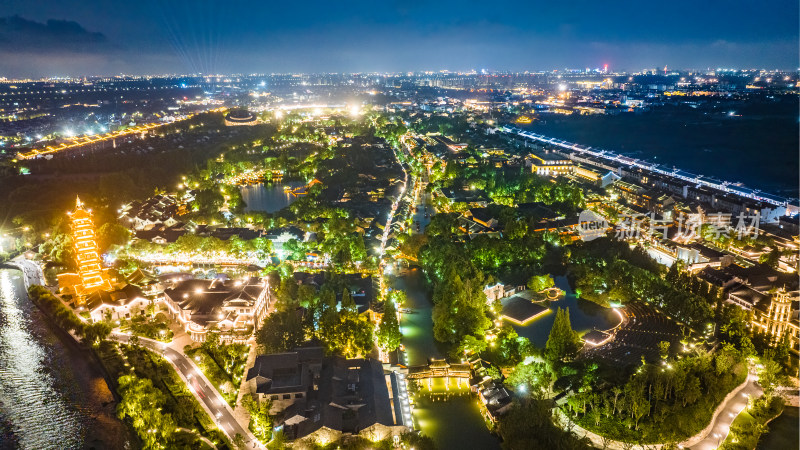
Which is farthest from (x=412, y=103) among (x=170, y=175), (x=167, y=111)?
(x=170, y=175)

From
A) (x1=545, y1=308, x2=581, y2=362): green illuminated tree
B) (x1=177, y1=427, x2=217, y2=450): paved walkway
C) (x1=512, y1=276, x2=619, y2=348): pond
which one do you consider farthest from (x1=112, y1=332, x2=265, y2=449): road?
(x1=512, y1=276, x2=619, y2=348): pond

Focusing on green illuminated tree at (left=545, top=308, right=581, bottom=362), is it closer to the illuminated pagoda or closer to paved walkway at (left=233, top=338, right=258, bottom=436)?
paved walkway at (left=233, top=338, right=258, bottom=436)

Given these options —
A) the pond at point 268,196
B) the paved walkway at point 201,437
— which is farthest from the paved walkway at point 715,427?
the pond at point 268,196

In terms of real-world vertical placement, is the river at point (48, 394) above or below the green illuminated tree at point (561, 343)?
below

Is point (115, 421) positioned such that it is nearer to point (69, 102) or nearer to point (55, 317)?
point (55, 317)

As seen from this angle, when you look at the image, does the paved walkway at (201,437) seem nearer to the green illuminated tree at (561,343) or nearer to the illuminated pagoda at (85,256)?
the green illuminated tree at (561,343)
